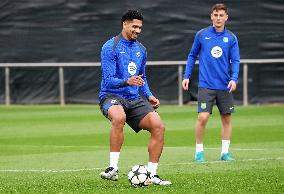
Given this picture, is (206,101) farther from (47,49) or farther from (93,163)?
(47,49)

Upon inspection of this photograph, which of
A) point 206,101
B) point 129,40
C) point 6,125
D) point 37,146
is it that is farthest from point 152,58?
point 129,40

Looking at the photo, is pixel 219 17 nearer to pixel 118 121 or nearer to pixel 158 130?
pixel 158 130

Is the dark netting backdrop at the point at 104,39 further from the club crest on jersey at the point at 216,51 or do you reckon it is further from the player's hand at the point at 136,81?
the player's hand at the point at 136,81

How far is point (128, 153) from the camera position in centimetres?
1539

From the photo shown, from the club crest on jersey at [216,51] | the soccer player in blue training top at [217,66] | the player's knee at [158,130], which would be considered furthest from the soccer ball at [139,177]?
the club crest on jersey at [216,51]

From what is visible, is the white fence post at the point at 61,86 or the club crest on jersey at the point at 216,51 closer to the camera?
the club crest on jersey at the point at 216,51

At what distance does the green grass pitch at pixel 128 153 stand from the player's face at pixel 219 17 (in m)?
1.90

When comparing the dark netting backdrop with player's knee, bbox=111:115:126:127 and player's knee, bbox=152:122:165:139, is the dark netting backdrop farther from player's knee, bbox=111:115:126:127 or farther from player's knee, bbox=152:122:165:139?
player's knee, bbox=111:115:126:127

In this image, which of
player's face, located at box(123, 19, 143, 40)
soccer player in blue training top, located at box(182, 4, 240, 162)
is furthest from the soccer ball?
soccer player in blue training top, located at box(182, 4, 240, 162)

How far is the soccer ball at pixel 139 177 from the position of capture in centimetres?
1096

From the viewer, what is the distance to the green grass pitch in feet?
36.2

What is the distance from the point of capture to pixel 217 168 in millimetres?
12930

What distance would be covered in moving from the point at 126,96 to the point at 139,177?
45.0 inches

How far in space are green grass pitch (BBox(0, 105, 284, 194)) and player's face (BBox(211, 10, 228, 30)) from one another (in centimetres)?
190
